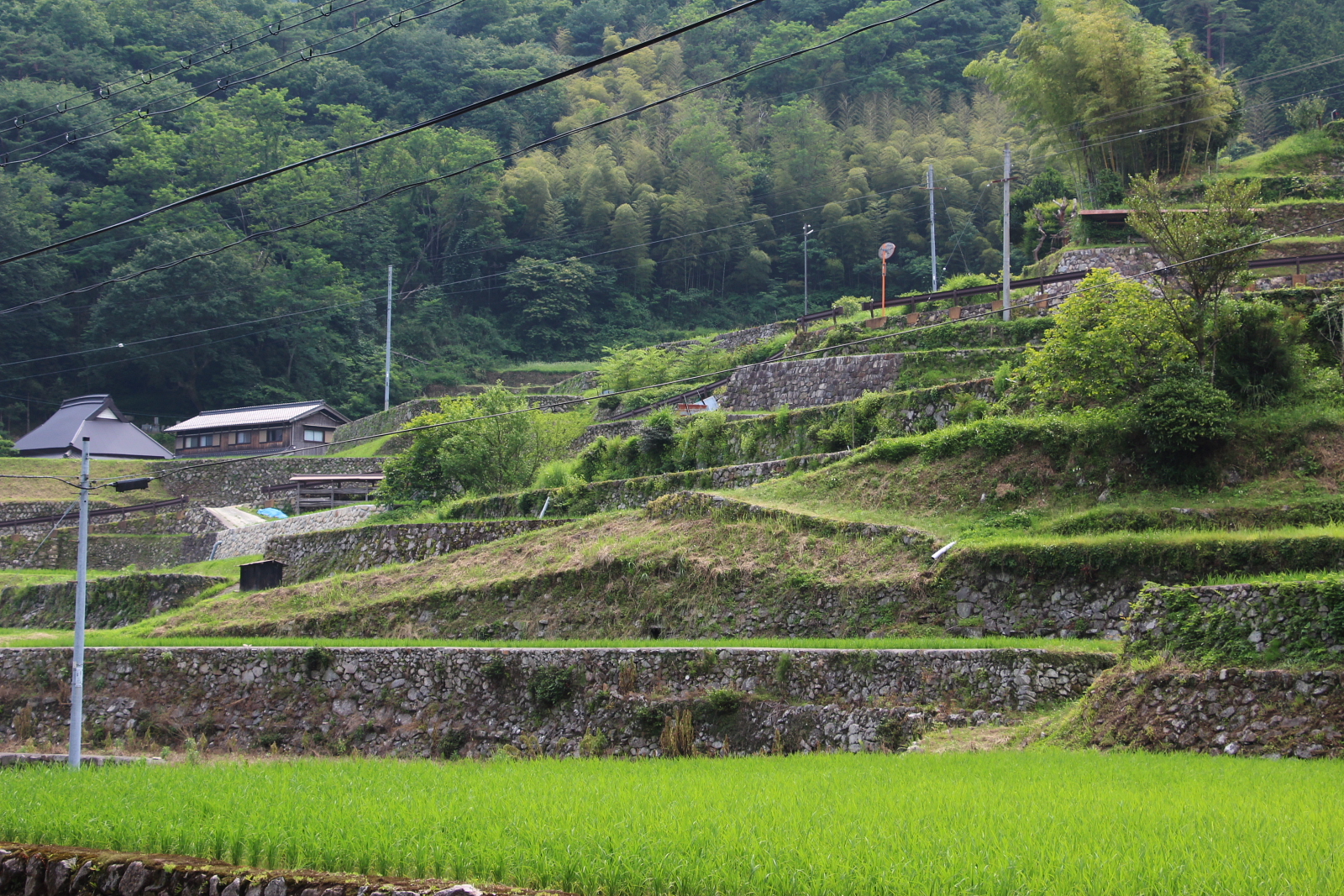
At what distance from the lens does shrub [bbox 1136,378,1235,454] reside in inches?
758

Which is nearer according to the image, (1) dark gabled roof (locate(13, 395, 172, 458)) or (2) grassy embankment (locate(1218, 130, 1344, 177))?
(2) grassy embankment (locate(1218, 130, 1344, 177))

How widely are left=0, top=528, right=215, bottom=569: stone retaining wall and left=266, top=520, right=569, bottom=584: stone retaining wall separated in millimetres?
10191

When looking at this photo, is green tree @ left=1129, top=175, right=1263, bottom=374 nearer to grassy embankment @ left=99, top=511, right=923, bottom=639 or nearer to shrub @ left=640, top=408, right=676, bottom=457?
grassy embankment @ left=99, top=511, right=923, bottom=639

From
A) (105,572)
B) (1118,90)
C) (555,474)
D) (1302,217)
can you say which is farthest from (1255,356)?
(105,572)

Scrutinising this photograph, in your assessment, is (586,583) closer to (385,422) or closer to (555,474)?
(555,474)

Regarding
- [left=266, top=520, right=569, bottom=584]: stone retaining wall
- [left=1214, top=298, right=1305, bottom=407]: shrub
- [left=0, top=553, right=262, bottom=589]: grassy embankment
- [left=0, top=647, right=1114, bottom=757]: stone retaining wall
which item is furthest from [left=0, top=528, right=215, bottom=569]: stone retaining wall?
[left=1214, top=298, right=1305, bottom=407]: shrub

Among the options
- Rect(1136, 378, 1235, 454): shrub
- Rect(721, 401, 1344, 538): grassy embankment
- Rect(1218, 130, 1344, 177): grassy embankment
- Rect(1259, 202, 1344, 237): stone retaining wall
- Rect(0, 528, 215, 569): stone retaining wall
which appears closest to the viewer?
Rect(721, 401, 1344, 538): grassy embankment

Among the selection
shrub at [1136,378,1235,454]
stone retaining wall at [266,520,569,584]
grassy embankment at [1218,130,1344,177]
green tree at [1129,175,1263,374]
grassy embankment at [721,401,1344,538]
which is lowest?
stone retaining wall at [266,520,569,584]

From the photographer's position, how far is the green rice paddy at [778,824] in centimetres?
656

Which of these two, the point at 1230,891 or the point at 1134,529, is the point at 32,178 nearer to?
the point at 1134,529

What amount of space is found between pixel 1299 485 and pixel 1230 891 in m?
15.4

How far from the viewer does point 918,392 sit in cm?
2650

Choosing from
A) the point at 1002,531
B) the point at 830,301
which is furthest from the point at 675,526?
the point at 830,301

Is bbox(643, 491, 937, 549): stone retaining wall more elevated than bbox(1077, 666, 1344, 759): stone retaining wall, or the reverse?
bbox(643, 491, 937, 549): stone retaining wall
